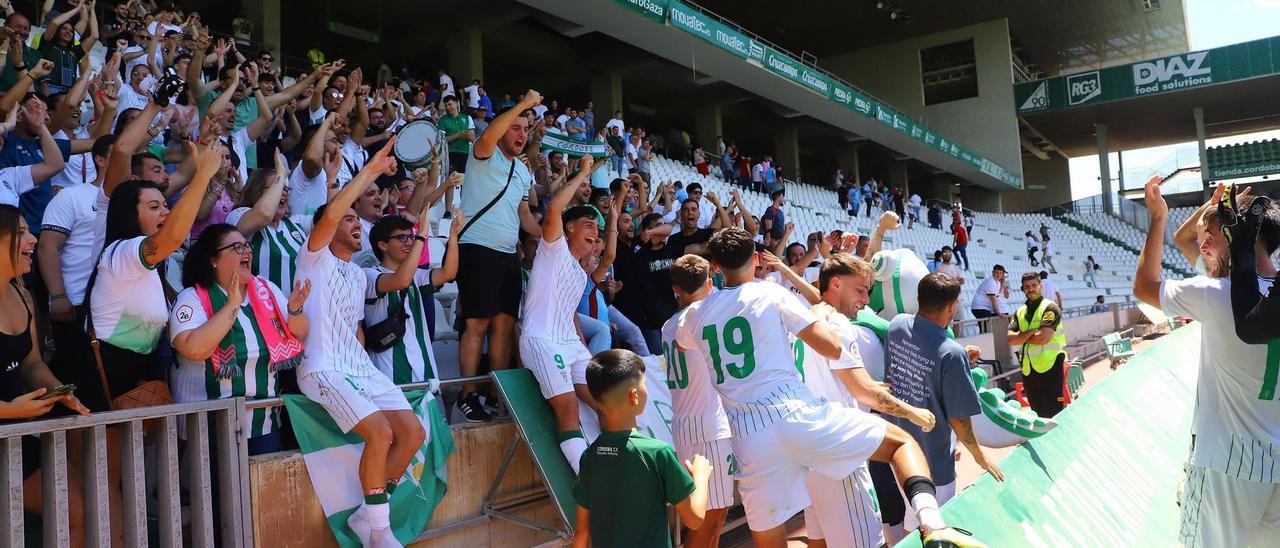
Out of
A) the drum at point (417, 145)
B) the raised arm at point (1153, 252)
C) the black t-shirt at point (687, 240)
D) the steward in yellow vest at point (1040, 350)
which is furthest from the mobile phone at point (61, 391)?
the steward in yellow vest at point (1040, 350)

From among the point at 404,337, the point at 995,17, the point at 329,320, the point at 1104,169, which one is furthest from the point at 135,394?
the point at 1104,169

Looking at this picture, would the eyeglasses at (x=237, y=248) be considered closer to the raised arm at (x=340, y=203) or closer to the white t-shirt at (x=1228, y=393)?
the raised arm at (x=340, y=203)

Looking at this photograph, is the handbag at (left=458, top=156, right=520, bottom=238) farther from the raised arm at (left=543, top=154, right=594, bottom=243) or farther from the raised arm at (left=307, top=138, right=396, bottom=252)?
the raised arm at (left=307, top=138, right=396, bottom=252)

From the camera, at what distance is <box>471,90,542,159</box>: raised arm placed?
4.68m

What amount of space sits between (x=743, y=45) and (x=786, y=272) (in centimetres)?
1550

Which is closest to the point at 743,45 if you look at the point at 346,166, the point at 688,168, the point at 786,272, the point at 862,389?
the point at 688,168

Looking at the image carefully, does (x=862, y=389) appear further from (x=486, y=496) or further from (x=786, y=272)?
(x=486, y=496)

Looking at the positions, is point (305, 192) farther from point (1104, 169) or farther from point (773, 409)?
point (1104, 169)

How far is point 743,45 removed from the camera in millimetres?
19375

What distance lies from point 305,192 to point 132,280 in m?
2.36

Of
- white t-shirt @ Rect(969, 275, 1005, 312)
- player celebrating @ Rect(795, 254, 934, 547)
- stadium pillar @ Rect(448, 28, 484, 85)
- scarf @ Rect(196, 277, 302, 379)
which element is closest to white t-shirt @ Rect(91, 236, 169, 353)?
scarf @ Rect(196, 277, 302, 379)

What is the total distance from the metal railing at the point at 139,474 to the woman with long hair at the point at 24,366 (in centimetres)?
5

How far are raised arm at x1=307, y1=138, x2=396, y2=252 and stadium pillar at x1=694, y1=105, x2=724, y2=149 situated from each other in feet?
70.2

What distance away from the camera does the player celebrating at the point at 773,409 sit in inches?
134
